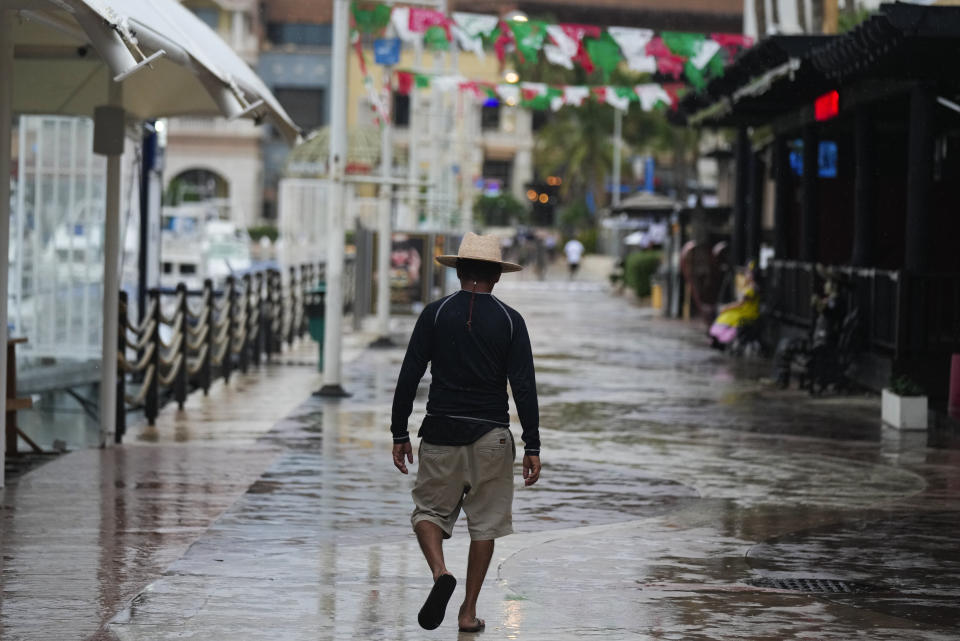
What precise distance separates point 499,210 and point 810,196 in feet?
226

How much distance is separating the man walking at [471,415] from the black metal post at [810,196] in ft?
58.5

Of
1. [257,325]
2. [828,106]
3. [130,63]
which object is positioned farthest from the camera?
[257,325]

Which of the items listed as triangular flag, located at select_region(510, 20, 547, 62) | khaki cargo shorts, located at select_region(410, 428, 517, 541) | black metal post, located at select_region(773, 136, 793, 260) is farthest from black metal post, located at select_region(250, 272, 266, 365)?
khaki cargo shorts, located at select_region(410, 428, 517, 541)

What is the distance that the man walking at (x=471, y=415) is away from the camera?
776cm

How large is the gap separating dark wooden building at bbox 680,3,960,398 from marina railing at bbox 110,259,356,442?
726 centimetres

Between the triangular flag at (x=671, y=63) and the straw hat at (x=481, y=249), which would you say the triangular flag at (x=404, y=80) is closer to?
the triangular flag at (x=671, y=63)

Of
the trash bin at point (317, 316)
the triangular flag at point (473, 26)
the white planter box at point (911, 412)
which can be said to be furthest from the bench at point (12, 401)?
the triangular flag at point (473, 26)

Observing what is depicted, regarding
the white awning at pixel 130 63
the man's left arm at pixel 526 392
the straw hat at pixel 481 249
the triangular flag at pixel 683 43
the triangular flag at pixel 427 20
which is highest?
the triangular flag at pixel 427 20

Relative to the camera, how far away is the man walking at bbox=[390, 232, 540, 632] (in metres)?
7.76

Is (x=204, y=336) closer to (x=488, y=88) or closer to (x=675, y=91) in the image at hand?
(x=675, y=91)

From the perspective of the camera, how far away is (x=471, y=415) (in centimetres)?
777

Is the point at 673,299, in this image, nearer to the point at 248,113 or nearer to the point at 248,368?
the point at 248,368

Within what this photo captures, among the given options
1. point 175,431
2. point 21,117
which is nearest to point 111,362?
point 175,431

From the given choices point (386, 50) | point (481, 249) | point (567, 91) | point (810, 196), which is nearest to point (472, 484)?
point (481, 249)
